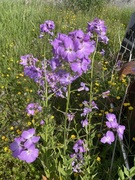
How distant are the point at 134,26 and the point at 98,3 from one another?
5.01m

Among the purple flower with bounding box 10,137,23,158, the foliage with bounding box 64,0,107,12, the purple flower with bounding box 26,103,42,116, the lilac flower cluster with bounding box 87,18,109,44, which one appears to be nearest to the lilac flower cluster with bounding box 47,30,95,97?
the lilac flower cluster with bounding box 87,18,109,44

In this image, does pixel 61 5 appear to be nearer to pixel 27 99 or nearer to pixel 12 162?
pixel 27 99

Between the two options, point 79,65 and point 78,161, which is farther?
point 78,161

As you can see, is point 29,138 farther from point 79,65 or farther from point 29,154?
point 79,65

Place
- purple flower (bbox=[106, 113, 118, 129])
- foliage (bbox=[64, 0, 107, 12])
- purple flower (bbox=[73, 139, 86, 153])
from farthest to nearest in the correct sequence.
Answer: foliage (bbox=[64, 0, 107, 12])
purple flower (bbox=[73, 139, 86, 153])
purple flower (bbox=[106, 113, 118, 129])

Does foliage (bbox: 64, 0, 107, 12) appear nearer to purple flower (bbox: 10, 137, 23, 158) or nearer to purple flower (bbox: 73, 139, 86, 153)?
purple flower (bbox: 73, 139, 86, 153)

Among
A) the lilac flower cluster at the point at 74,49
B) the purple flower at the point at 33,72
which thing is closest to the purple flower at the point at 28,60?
the purple flower at the point at 33,72

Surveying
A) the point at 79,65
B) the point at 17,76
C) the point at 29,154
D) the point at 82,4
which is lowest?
the point at 82,4

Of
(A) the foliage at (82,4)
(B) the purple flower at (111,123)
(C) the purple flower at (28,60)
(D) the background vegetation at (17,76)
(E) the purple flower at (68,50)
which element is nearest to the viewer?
(E) the purple flower at (68,50)

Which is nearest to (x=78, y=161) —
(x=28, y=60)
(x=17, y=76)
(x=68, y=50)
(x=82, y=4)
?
(x=28, y=60)

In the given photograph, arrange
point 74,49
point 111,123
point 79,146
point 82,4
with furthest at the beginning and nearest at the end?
point 82,4
point 79,146
point 111,123
point 74,49

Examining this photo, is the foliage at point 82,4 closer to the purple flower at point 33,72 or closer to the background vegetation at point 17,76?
the background vegetation at point 17,76

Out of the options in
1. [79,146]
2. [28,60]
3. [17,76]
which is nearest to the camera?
[79,146]

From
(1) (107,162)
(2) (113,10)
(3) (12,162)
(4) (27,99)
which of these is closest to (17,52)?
(4) (27,99)
